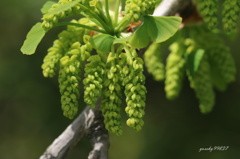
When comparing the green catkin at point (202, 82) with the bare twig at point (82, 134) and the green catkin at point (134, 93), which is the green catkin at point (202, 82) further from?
the green catkin at point (134, 93)

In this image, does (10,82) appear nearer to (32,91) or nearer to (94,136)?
(32,91)

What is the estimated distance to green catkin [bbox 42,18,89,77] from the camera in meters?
0.96

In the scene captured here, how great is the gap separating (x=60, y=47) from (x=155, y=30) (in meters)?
0.22

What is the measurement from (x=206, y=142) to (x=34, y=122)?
4.15 ft

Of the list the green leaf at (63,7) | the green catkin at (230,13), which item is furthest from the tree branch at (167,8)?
the green leaf at (63,7)

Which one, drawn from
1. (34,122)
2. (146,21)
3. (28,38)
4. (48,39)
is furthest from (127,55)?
(34,122)

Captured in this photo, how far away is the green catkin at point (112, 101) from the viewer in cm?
89

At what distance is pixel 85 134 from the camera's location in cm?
111

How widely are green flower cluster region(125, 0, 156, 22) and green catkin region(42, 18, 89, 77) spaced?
0.65 feet

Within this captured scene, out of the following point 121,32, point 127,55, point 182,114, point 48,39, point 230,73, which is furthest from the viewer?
point 182,114

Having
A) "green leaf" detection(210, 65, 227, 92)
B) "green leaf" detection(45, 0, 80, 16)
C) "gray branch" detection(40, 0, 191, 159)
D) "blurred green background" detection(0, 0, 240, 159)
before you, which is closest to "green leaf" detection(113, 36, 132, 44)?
"green leaf" detection(45, 0, 80, 16)

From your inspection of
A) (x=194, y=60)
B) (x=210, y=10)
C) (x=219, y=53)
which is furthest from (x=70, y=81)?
(x=219, y=53)

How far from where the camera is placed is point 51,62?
0.96m

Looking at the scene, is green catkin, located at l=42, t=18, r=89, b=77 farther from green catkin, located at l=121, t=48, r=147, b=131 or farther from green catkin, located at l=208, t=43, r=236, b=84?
green catkin, located at l=208, t=43, r=236, b=84
